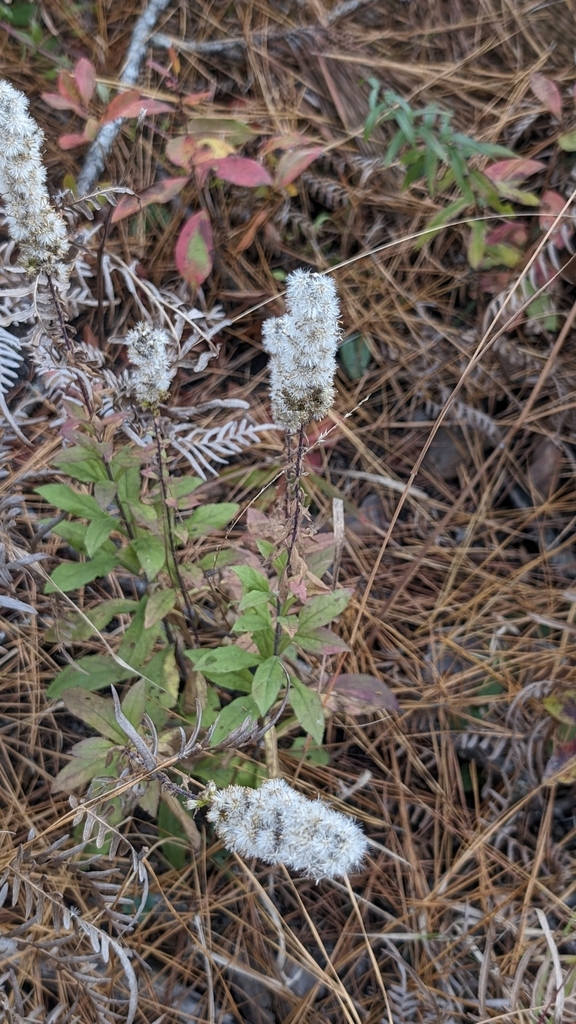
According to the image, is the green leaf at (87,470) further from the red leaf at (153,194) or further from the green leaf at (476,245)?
the green leaf at (476,245)

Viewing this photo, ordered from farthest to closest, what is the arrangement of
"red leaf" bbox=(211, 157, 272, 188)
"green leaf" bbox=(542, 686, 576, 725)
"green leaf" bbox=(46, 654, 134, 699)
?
"red leaf" bbox=(211, 157, 272, 188) → "green leaf" bbox=(542, 686, 576, 725) → "green leaf" bbox=(46, 654, 134, 699)

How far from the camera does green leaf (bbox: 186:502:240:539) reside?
6.90ft

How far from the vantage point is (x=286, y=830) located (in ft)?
4.28

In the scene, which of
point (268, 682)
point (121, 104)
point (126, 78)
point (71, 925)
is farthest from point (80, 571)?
point (126, 78)

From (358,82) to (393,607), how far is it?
2457 millimetres

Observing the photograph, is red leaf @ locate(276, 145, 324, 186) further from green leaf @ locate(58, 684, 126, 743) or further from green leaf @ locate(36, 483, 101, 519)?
green leaf @ locate(58, 684, 126, 743)

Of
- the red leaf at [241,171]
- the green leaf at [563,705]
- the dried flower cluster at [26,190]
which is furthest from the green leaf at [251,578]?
the red leaf at [241,171]

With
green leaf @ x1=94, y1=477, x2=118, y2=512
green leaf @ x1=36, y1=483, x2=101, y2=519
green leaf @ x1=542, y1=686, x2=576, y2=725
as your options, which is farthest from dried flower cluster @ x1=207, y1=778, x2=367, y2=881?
green leaf @ x1=542, y1=686, x2=576, y2=725

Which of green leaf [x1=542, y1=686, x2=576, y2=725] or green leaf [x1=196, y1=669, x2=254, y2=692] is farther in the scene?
green leaf [x1=542, y1=686, x2=576, y2=725]

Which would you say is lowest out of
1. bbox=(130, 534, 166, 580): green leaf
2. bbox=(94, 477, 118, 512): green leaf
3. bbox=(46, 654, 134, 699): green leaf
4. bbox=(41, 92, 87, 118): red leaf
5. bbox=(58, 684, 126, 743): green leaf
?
bbox=(58, 684, 126, 743): green leaf

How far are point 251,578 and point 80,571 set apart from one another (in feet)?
1.66

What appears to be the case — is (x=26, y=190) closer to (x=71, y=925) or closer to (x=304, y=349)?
(x=304, y=349)

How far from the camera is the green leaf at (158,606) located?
6.41 ft

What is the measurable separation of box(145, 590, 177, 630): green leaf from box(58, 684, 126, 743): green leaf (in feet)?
1.01
